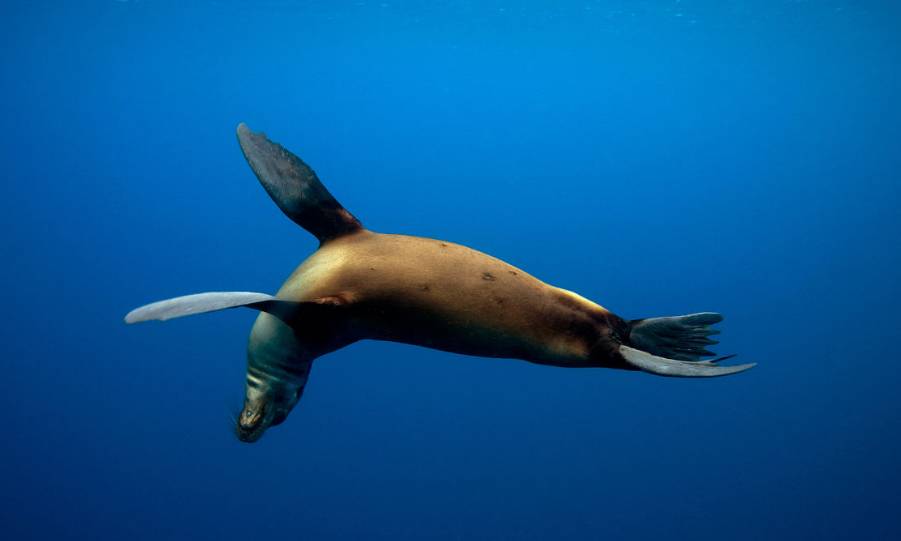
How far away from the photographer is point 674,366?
2107 mm

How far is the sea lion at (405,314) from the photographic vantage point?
85.0 inches

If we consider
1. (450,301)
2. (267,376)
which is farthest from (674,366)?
(267,376)

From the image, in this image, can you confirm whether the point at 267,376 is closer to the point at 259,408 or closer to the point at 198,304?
the point at 259,408

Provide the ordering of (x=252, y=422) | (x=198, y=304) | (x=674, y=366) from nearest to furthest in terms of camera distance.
Result: (x=198, y=304), (x=674, y=366), (x=252, y=422)

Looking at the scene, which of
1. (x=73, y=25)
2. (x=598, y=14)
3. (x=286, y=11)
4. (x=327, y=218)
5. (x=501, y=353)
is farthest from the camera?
(x=598, y=14)

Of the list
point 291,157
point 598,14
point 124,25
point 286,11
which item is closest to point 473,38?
point 598,14

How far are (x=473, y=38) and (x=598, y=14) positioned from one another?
1.89m

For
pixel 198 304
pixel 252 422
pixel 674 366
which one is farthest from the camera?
pixel 252 422

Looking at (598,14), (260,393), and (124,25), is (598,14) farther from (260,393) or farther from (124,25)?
(260,393)

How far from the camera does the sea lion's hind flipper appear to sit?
236 centimetres

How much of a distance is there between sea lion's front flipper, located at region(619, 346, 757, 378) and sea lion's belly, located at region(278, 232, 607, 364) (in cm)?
16

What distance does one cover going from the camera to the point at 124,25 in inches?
306

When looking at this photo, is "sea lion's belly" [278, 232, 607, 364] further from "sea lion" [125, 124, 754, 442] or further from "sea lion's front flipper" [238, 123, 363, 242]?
"sea lion's front flipper" [238, 123, 363, 242]

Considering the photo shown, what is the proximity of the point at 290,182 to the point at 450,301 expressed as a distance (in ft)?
2.68
